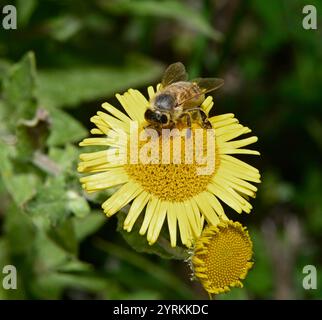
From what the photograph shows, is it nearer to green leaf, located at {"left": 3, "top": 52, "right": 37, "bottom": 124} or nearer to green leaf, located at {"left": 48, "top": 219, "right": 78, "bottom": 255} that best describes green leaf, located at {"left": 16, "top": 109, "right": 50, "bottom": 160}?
green leaf, located at {"left": 3, "top": 52, "right": 37, "bottom": 124}

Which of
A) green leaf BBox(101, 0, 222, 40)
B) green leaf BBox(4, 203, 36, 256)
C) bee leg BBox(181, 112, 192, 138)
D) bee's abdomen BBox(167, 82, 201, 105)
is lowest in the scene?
green leaf BBox(4, 203, 36, 256)

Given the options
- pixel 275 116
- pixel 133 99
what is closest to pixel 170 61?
pixel 275 116

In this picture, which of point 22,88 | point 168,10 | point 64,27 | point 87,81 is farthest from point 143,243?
point 64,27

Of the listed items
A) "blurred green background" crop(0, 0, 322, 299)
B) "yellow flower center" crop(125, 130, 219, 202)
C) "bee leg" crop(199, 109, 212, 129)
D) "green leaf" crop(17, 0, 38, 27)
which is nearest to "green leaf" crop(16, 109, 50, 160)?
"blurred green background" crop(0, 0, 322, 299)

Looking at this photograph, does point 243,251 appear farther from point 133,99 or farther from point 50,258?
point 50,258

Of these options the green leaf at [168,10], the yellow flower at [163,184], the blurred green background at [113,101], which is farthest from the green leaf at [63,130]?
the yellow flower at [163,184]

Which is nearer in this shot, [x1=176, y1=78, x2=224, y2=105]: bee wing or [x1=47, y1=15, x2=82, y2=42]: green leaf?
[x1=176, y1=78, x2=224, y2=105]: bee wing
